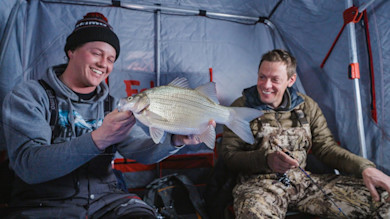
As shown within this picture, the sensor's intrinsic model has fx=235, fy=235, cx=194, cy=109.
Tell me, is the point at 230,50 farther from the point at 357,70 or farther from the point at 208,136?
the point at 208,136

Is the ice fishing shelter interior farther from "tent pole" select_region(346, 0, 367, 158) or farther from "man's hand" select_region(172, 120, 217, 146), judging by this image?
"man's hand" select_region(172, 120, 217, 146)

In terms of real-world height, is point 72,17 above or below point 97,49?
above

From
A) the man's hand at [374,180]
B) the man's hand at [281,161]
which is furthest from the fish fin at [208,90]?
the man's hand at [374,180]

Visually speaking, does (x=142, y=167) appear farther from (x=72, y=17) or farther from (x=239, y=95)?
(x=72, y=17)

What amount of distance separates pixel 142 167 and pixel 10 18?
1408mm

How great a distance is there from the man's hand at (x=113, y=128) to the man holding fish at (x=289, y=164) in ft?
3.12

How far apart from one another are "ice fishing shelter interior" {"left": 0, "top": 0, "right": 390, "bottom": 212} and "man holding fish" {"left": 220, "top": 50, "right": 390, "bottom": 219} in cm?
→ 17

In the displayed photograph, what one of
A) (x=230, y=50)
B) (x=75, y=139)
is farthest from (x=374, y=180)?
(x=75, y=139)

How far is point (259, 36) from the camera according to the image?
2180 mm

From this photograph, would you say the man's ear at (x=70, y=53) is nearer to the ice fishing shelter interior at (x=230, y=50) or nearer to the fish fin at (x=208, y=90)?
the ice fishing shelter interior at (x=230, y=50)

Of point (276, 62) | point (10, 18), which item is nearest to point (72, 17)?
point (10, 18)

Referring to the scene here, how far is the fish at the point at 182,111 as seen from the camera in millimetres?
763

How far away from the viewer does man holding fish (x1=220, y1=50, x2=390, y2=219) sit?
1486 mm

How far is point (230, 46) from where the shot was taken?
1.85 meters
